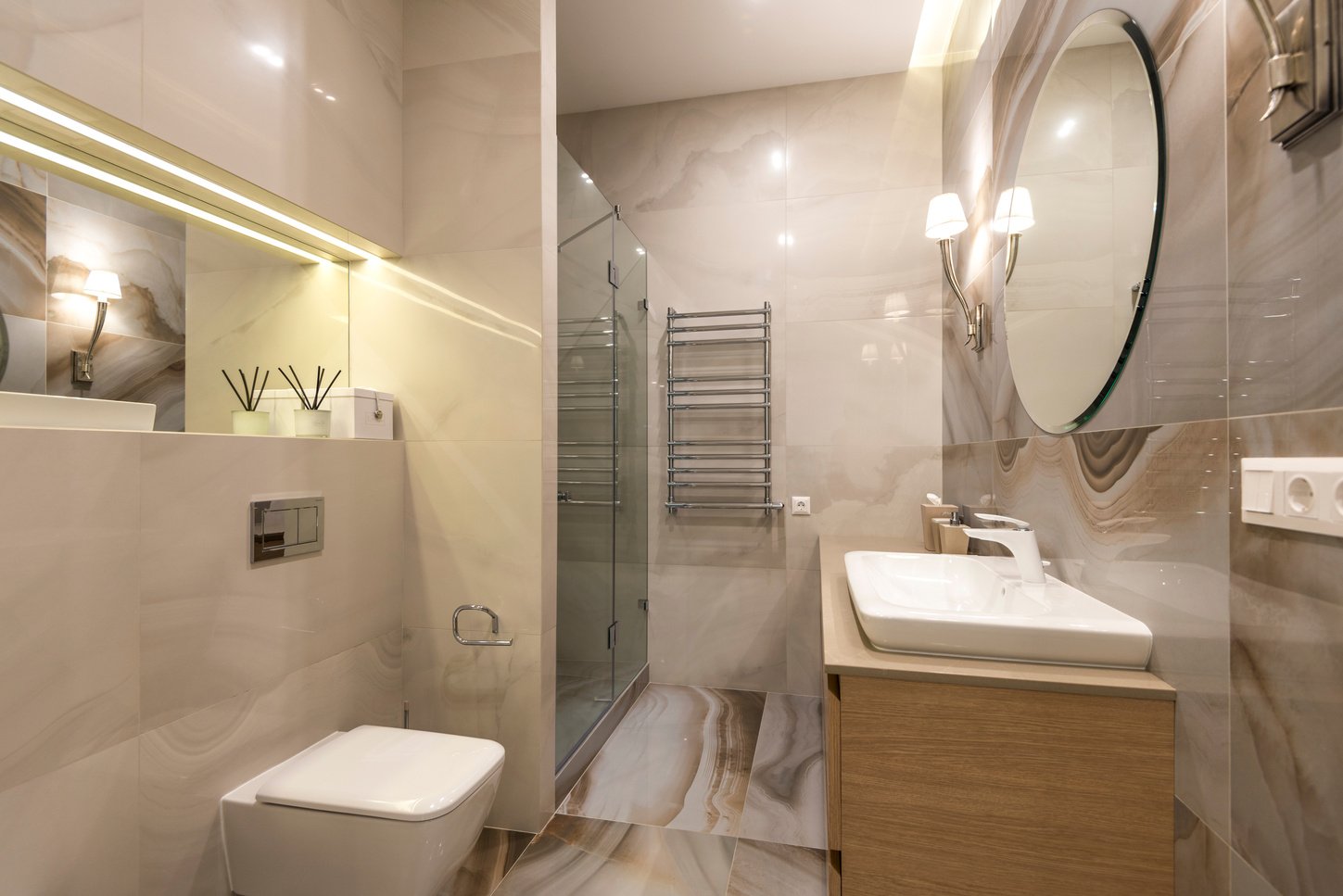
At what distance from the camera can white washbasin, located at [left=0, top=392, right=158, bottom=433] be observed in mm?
1043

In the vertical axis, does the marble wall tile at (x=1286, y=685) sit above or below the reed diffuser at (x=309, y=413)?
below

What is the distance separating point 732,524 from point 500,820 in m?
1.51

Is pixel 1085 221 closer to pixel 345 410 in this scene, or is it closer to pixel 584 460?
pixel 584 460

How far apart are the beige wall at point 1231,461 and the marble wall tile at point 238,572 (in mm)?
1770

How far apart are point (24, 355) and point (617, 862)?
1749mm

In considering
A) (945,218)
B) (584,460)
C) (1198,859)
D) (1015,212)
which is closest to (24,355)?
(584,460)

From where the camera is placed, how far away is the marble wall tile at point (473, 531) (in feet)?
6.03

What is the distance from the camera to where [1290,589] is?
2.46 feet

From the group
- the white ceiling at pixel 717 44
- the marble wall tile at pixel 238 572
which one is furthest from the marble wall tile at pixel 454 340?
the white ceiling at pixel 717 44

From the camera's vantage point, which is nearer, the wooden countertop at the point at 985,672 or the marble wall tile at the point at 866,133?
the wooden countertop at the point at 985,672

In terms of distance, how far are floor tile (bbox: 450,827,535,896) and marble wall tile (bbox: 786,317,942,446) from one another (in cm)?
184

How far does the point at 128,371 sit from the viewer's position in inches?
52.1

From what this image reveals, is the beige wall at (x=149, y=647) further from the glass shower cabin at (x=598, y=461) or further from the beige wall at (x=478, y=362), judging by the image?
the glass shower cabin at (x=598, y=461)

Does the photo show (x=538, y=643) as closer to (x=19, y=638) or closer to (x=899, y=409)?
(x=19, y=638)
